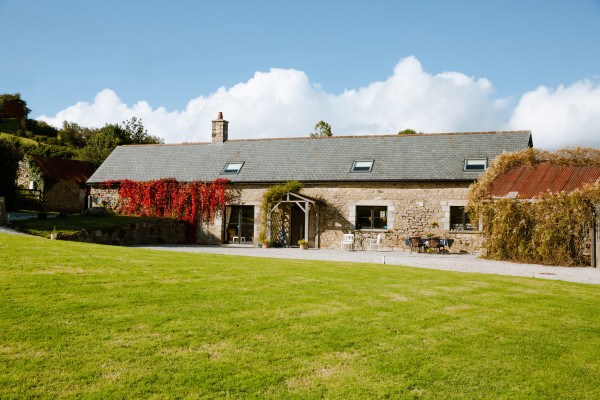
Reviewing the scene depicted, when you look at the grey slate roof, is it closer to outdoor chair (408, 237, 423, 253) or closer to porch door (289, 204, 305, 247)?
porch door (289, 204, 305, 247)

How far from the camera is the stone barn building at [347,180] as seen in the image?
66.7 feet

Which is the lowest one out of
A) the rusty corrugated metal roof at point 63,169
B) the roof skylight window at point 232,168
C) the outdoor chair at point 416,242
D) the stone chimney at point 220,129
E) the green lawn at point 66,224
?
the outdoor chair at point 416,242

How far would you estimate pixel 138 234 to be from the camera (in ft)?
64.2

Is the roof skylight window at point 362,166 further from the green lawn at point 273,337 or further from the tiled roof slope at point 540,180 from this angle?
the green lawn at point 273,337

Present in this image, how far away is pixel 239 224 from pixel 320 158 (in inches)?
195

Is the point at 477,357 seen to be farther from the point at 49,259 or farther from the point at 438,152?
the point at 438,152

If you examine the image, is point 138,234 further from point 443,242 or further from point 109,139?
point 109,139

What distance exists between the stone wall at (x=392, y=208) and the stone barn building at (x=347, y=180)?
4 cm

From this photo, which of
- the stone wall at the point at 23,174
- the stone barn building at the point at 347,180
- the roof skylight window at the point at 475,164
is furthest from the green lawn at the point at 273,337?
the stone wall at the point at 23,174

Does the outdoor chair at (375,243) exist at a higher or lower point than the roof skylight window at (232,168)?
lower

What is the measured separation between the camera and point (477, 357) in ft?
14.9

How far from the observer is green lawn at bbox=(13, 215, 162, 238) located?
52.9 feet

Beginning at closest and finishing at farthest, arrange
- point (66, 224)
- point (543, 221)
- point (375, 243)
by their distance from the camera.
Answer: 1. point (543, 221)
2. point (66, 224)
3. point (375, 243)

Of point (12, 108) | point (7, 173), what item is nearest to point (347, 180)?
point (7, 173)
